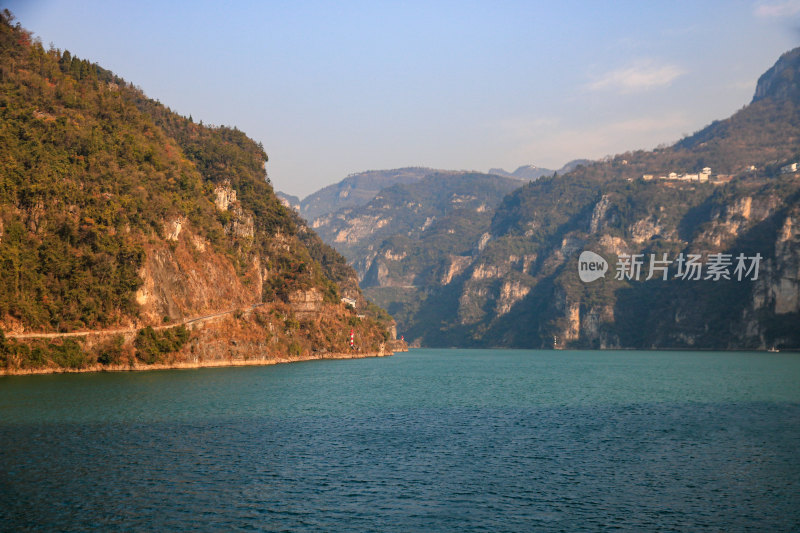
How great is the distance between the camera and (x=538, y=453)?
1602 inches

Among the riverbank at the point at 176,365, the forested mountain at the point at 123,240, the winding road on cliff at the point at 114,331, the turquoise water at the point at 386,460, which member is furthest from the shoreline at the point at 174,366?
the turquoise water at the point at 386,460

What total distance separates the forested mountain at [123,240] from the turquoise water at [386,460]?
14.0 meters

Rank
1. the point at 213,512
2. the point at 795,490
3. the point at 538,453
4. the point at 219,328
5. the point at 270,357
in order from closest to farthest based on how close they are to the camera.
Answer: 1. the point at 213,512
2. the point at 795,490
3. the point at 538,453
4. the point at 219,328
5. the point at 270,357

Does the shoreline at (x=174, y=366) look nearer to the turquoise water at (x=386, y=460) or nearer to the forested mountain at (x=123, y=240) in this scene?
the forested mountain at (x=123, y=240)

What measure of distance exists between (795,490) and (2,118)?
3741 inches

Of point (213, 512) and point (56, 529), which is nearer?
point (56, 529)

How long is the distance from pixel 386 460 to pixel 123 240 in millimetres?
63961

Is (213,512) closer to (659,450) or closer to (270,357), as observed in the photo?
(659,450)

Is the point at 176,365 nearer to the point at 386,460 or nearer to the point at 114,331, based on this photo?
the point at 114,331

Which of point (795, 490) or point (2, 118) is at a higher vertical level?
point (2, 118)

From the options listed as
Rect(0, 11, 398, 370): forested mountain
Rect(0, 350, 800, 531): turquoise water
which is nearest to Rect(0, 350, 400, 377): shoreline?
Rect(0, 11, 398, 370): forested mountain

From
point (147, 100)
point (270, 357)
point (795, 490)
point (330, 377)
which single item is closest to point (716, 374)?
point (330, 377)

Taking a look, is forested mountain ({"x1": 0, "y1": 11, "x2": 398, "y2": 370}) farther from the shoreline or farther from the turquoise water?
the turquoise water

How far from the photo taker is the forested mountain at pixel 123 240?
3201 inches
